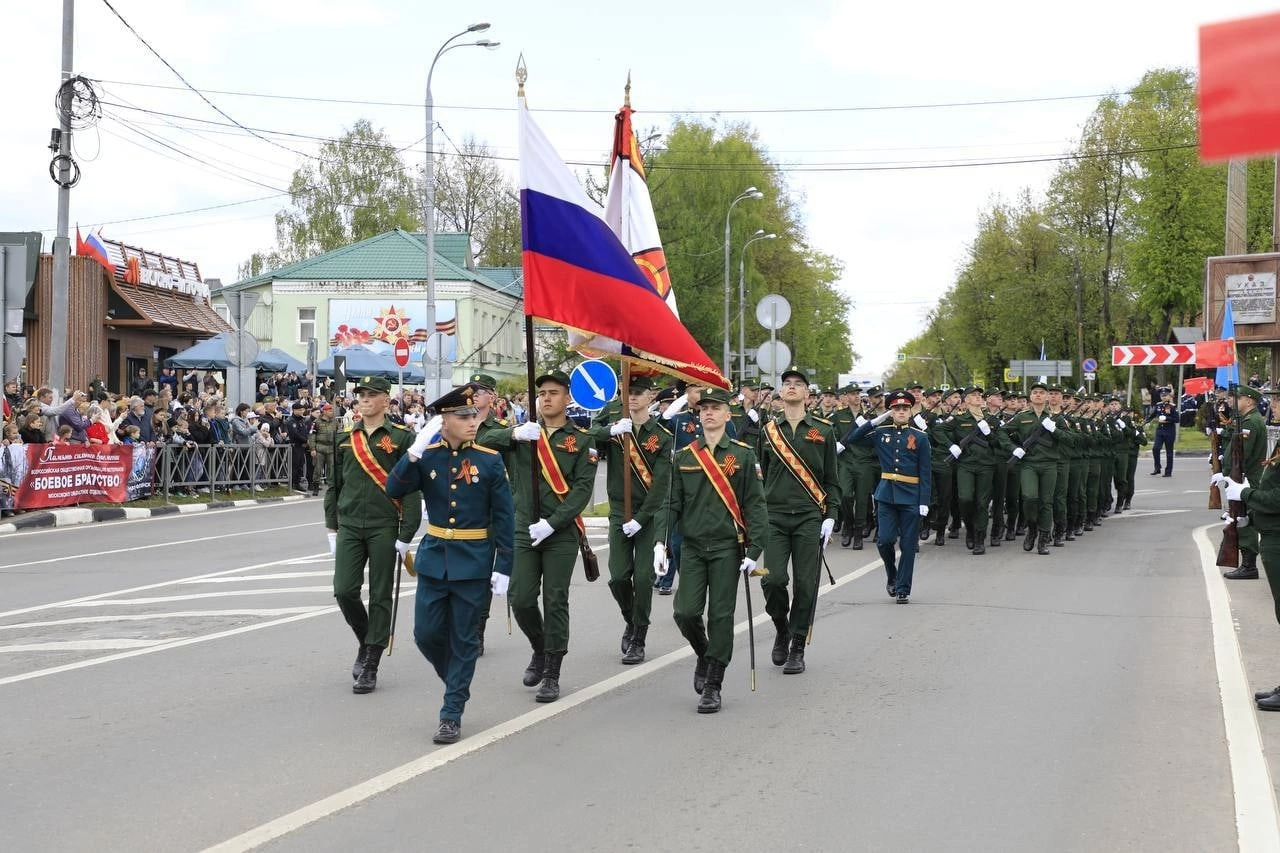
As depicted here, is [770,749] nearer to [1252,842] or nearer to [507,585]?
[507,585]

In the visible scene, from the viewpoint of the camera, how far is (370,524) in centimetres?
869

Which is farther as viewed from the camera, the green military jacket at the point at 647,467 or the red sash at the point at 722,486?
the green military jacket at the point at 647,467

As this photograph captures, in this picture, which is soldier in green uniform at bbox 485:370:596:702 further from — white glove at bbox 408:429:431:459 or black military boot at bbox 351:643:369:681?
black military boot at bbox 351:643:369:681

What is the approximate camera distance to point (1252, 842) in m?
5.52

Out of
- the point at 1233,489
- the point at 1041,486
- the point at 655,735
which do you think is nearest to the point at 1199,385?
the point at 1041,486

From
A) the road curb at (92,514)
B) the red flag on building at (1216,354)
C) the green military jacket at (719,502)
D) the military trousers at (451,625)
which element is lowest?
the road curb at (92,514)

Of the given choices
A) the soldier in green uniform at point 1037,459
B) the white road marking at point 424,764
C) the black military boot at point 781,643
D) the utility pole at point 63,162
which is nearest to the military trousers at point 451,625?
the white road marking at point 424,764

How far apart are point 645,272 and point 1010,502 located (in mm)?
10115

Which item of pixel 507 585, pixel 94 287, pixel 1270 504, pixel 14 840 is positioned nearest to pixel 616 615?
pixel 507 585

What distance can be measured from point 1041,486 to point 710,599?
1074 centimetres

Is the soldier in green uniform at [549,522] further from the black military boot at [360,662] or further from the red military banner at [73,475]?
the red military banner at [73,475]

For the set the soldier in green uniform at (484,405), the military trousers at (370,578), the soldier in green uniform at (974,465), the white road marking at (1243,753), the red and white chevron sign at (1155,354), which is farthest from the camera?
the red and white chevron sign at (1155,354)

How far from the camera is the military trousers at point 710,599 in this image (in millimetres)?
8023

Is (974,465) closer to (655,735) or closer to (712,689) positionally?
(712,689)
